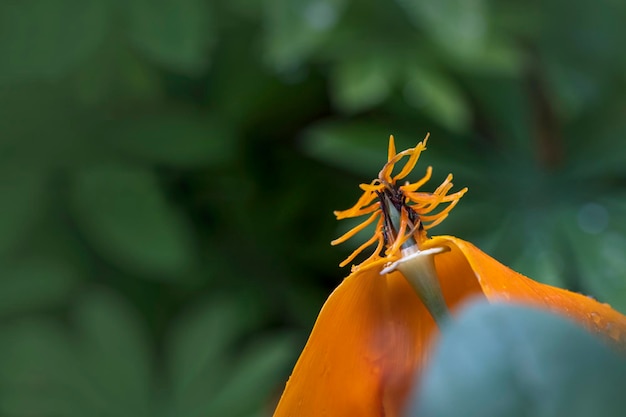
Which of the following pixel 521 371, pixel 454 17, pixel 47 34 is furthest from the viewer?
pixel 47 34

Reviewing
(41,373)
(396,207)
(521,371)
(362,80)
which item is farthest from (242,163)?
(521,371)

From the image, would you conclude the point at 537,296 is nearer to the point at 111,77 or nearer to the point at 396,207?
the point at 396,207

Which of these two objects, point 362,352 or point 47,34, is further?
point 47,34

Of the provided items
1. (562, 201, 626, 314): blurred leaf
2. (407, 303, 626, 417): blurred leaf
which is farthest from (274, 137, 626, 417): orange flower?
(562, 201, 626, 314): blurred leaf

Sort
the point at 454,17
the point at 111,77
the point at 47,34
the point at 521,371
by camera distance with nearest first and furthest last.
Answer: the point at 521,371
the point at 454,17
the point at 47,34
the point at 111,77

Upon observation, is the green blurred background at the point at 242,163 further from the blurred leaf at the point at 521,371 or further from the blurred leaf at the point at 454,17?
the blurred leaf at the point at 521,371

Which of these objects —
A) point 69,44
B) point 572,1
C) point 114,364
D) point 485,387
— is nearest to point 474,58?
point 572,1

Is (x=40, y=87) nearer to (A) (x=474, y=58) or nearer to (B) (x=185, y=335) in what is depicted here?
(B) (x=185, y=335)
